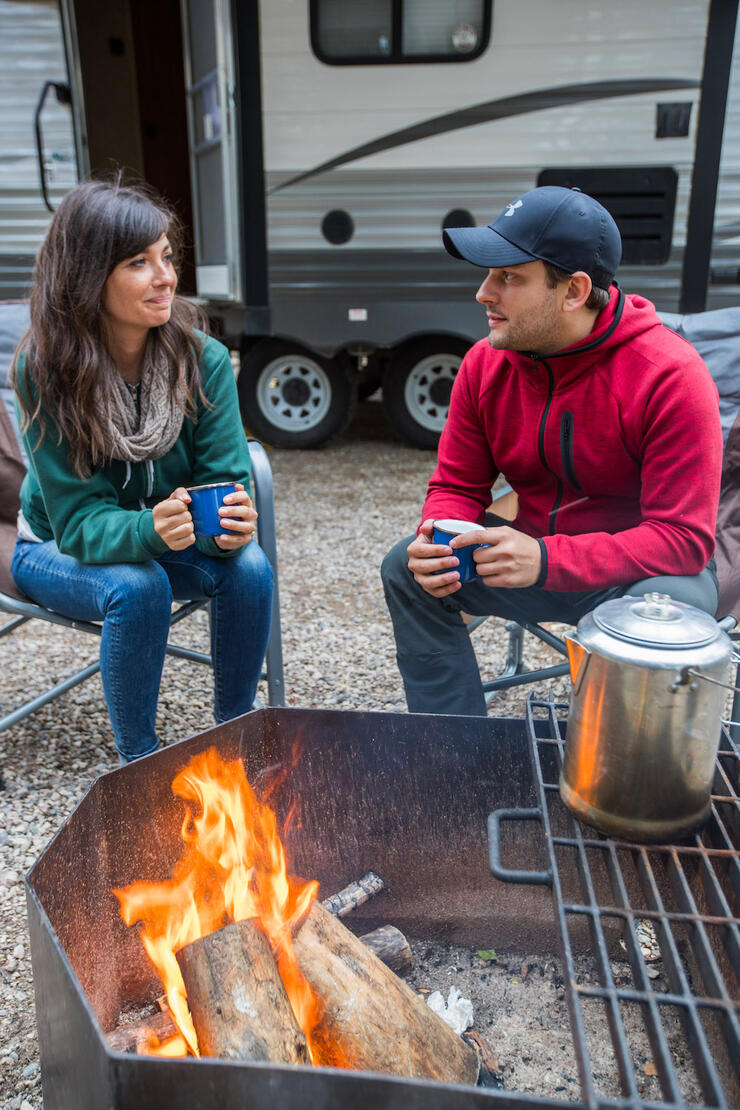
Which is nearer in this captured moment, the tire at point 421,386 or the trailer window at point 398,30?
the trailer window at point 398,30

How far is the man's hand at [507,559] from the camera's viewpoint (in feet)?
5.67

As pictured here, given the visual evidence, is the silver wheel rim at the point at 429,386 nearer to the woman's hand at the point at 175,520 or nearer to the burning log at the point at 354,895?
the woman's hand at the point at 175,520

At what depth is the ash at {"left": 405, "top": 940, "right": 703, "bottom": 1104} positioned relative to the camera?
1.46m

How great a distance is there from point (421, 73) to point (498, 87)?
440 millimetres

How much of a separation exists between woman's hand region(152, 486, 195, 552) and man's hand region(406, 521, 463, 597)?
1.60 feet

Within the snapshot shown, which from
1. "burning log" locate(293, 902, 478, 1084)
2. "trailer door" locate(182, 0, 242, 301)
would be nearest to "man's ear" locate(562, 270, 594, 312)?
"burning log" locate(293, 902, 478, 1084)

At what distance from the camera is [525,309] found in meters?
1.83

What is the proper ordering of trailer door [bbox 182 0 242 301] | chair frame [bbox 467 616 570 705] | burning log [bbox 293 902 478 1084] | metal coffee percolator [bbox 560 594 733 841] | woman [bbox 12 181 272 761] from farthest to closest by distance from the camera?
trailer door [bbox 182 0 242 301] < chair frame [bbox 467 616 570 705] < woman [bbox 12 181 272 761] < burning log [bbox 293 902 478 1084] < metal coffee percolator [bbox 560 594 733 841]

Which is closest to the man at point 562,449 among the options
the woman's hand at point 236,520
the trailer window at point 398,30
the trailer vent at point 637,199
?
the woman's hand at point 236,520

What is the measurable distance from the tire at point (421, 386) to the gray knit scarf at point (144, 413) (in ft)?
11.9

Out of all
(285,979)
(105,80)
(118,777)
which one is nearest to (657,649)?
(285,979)

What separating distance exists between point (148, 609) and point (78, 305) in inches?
27.8

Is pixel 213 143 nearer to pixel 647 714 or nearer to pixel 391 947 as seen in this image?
pixel 391 947

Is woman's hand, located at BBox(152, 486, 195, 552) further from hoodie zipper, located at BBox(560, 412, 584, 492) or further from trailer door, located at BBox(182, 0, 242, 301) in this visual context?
trailer door, located at BBox(182, 0, 242, 301)
